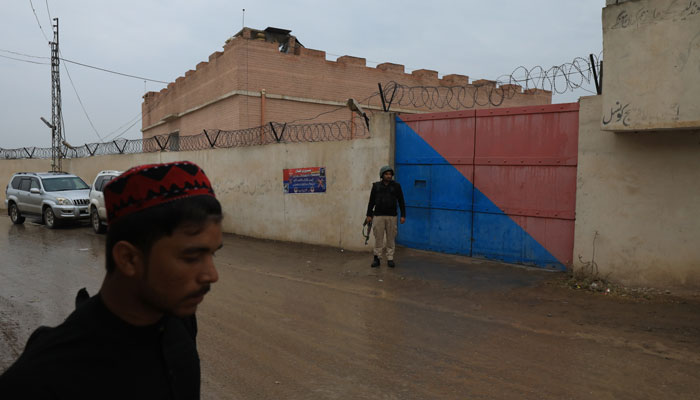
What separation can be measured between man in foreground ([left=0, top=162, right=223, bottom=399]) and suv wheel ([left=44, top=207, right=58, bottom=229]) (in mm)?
16487

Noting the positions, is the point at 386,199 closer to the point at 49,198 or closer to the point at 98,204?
the point at 98,204

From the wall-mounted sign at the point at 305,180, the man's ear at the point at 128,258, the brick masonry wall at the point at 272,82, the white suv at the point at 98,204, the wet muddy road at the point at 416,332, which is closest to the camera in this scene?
the man's ear at the point at 128,258

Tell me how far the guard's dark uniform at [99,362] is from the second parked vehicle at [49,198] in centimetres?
1605

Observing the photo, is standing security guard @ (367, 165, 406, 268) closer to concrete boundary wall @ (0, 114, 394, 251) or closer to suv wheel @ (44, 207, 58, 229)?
concrete boundary wall @ (0, 114, 394, 251)

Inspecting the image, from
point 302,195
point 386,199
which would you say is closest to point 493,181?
point 386,199

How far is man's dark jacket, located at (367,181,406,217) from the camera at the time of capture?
8578 millimetres

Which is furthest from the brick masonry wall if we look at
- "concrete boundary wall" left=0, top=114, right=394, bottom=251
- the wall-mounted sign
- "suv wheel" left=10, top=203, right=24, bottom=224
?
"suv wheel" left=10, top=203, right=24, bottom=224

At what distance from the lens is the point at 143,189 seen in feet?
3.69

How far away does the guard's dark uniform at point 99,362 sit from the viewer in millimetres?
967

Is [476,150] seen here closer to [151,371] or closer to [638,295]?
[638,295]

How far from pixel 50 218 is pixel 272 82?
860 cm

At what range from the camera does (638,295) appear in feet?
21.8

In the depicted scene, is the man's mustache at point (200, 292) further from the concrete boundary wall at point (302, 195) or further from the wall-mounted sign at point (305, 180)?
the wall-mounted sign at point (305, 180)

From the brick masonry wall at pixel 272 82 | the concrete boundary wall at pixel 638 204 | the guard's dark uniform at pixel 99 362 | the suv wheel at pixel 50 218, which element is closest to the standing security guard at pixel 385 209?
the concrete boundary wall at pixel 638 204
